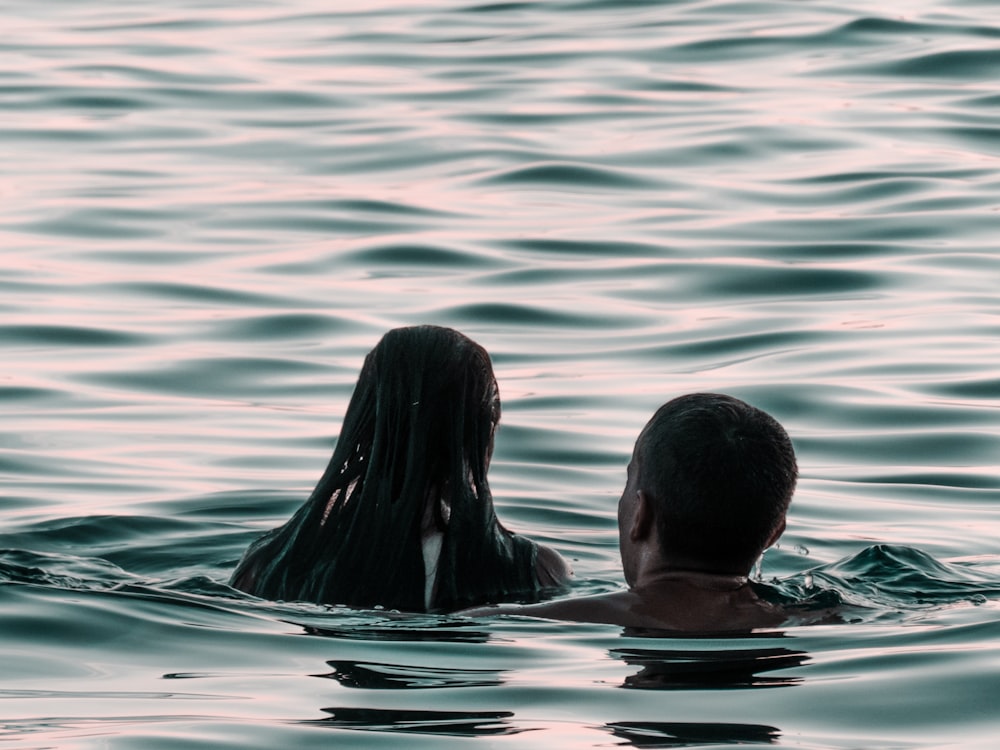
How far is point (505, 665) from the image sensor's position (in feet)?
16.7

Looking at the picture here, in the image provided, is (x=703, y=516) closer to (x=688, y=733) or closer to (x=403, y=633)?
(x=403, y=633)

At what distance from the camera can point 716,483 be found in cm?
544

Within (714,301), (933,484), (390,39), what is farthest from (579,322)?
(390,39)

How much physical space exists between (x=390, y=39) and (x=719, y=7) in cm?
357

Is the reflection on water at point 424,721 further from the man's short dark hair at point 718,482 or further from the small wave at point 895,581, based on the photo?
the small wave at point 895,581

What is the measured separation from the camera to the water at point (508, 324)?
16.1 feet

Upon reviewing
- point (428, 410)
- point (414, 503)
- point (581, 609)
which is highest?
point (428, 410)

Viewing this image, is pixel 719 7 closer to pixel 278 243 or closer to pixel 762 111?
pixel 762 111

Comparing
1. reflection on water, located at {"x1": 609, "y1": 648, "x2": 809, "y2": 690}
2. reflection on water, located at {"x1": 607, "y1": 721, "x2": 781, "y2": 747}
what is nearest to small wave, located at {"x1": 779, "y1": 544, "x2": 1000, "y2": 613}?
reflection on water, located at {"x1": 609, "y1": 648, "x2": 809, "y2": 690}

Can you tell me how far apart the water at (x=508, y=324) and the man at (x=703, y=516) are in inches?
6.0

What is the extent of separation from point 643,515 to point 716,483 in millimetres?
239

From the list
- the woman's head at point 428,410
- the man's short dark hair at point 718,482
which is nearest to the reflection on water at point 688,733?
the man's short dark hair at point 718,482

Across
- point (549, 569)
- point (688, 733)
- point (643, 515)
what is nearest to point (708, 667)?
point (688, 733)

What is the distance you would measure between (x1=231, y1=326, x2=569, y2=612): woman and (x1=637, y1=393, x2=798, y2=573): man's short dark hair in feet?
1.72
